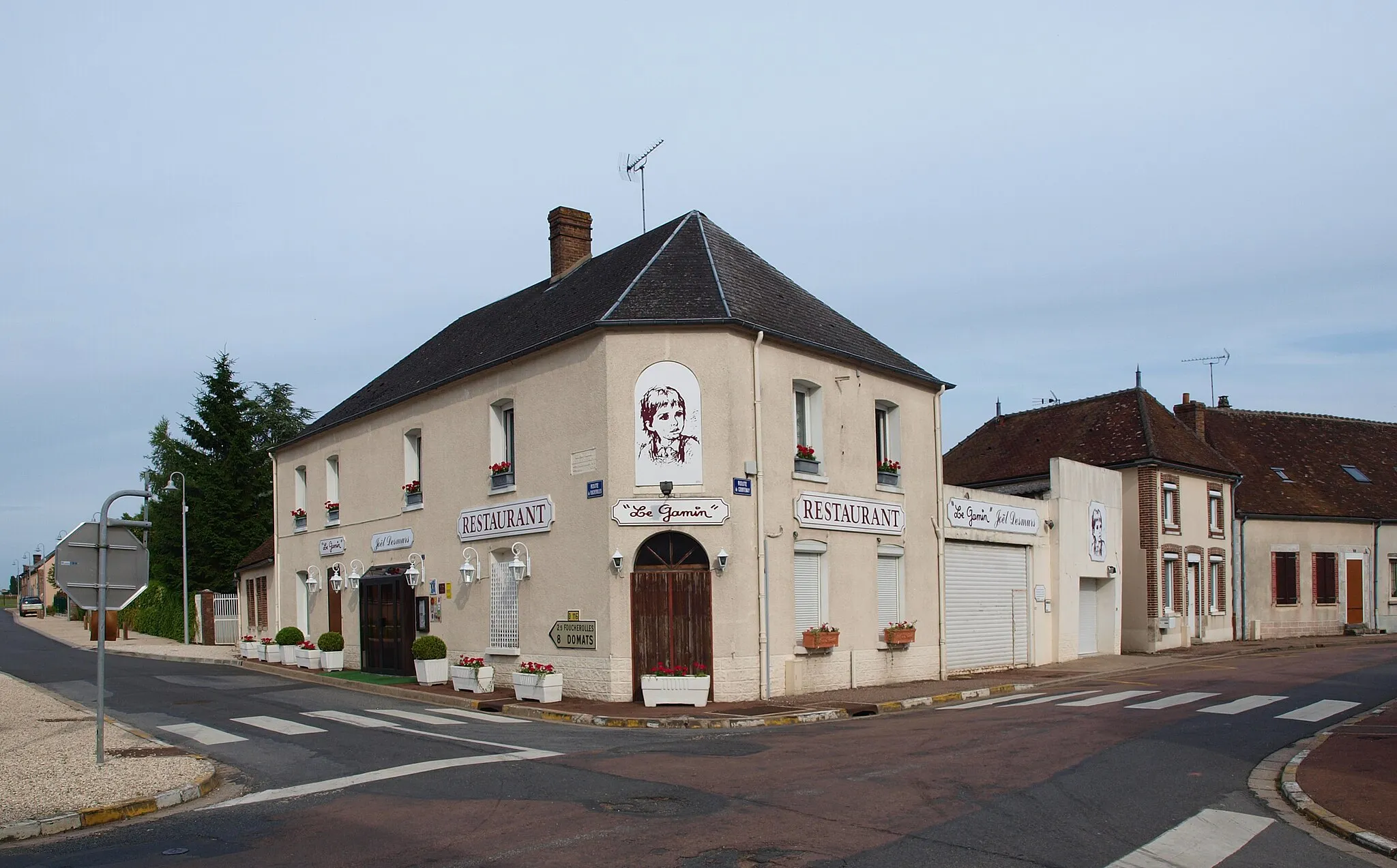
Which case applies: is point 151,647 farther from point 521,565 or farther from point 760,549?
point 760,549

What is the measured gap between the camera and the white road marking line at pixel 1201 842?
727cm

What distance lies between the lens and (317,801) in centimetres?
941

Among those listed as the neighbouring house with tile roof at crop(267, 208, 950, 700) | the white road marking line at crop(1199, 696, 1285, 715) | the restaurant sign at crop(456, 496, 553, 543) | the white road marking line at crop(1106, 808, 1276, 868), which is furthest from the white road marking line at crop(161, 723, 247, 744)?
the white road marking line at crop(1199, 696, 1285, 715)

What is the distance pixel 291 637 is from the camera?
87.1 ft

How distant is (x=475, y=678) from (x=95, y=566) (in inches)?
376

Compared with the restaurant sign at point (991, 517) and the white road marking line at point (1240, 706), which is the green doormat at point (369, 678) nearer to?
the restaurant sign at point (991, 517)

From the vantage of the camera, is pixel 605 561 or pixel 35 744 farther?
pixel 605 561

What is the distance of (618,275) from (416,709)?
8.65 m

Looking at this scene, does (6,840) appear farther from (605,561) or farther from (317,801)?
(605,561)

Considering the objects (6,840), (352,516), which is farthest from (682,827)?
(352,516)

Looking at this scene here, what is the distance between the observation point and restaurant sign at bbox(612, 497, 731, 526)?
17.6 metres

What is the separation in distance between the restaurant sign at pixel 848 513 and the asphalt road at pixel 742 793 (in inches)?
162

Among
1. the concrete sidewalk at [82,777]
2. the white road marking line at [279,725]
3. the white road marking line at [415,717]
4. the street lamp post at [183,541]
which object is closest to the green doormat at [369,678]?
the white road marking line at [415,717]

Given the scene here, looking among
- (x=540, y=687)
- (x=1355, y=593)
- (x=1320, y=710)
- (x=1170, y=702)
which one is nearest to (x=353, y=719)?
(x=540, y=687)
